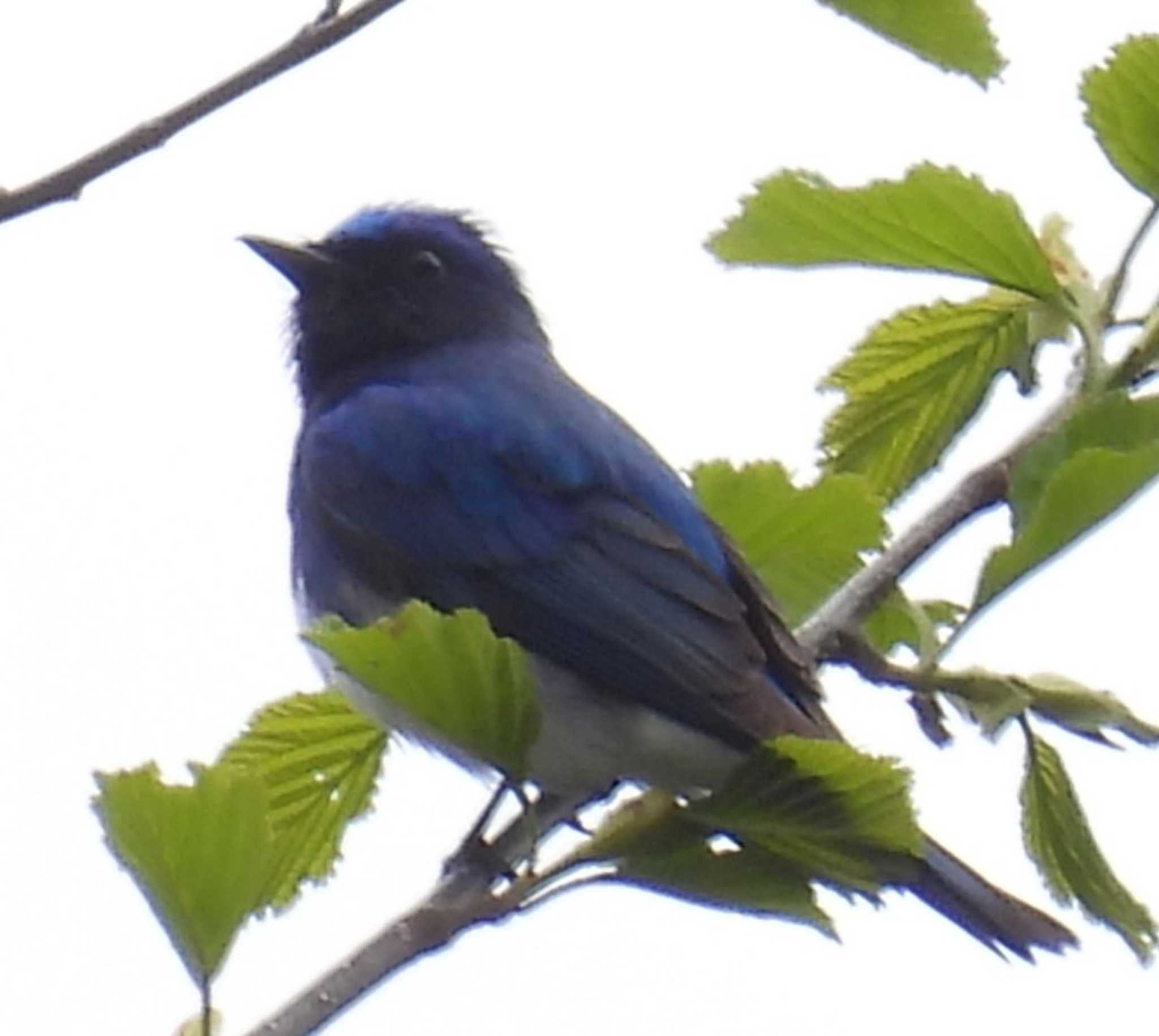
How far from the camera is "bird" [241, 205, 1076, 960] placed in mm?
3119

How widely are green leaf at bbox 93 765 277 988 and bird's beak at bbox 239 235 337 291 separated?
8.83 feet

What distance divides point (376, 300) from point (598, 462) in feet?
3.42

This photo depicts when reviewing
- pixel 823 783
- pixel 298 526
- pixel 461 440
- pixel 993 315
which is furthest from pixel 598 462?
pixel 823 783

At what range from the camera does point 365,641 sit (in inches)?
78.2

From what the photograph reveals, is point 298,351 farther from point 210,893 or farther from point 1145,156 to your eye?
point 210,893

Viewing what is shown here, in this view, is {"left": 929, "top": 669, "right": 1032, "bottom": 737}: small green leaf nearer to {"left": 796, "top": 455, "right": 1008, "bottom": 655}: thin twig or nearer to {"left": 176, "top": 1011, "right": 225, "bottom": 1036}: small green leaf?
{"left": 796, "top": 455, "right": 1008, "bottom": 655}: thin twig

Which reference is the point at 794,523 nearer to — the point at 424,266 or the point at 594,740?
the point at 594,740

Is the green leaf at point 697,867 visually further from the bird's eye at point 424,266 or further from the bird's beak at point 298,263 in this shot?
the bird's eye at point 424,266

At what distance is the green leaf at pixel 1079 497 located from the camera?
2.25 metres

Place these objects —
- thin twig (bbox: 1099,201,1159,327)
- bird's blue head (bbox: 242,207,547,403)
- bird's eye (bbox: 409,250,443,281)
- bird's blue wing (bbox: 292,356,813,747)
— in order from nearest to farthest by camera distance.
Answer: thin twig (bbox: 1099,201,1159,327)
bird's blue wing (bbox: 292,356,813,747)
bird's blue head (bbox: 242,207,547,403)
bird's eye (bbox: 409,250,443,281)

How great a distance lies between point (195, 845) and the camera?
1.92 meters

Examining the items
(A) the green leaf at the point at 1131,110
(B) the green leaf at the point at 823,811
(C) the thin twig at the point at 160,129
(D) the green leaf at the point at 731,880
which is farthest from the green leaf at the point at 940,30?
(D) the green leaf at the point at 731,880

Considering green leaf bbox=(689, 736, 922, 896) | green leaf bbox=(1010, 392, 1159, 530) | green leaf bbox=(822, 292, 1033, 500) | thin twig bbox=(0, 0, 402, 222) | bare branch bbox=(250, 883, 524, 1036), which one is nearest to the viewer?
thin twig bbox=(0, 0, 402, 222)

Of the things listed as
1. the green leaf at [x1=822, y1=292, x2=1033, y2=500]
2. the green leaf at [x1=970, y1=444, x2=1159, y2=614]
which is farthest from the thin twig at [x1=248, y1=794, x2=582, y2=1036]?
the green leaf at [x1=822, y1=292, x2=1033, y2=500]
